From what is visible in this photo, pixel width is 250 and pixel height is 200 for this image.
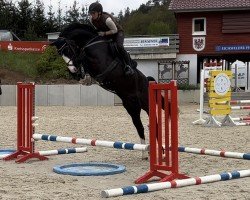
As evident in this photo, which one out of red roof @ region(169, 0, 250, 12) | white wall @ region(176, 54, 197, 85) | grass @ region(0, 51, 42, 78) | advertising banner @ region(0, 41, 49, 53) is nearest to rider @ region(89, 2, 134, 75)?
grass @ region(0, 51, 42, 78)

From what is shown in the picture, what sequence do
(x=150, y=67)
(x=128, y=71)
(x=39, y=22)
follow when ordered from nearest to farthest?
(x=128, y=71)
(x=150, y=67)
(x=39, y=22)

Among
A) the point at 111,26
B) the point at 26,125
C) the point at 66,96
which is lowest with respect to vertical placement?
the point at 66,96

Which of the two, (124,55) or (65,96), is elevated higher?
(124,55)

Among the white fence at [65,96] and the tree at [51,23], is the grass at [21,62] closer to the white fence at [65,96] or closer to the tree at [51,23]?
the white fence at [65,96]

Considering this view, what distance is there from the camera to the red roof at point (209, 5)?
30562 mm

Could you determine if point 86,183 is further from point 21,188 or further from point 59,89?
Result: point 59,89

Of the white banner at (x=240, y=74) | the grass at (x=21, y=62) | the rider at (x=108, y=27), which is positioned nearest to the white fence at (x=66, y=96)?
the grass at (x=21, y=62)

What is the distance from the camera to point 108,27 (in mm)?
7695

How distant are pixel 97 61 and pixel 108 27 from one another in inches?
24.7

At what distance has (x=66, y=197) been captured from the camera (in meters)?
5.23

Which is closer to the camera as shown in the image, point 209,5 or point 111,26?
point 111,26

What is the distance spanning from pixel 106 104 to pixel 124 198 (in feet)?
62.1

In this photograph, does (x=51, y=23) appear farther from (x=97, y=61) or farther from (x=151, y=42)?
(x=97, y=61)

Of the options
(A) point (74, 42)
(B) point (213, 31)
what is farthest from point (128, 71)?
(B) point (213, 31)
